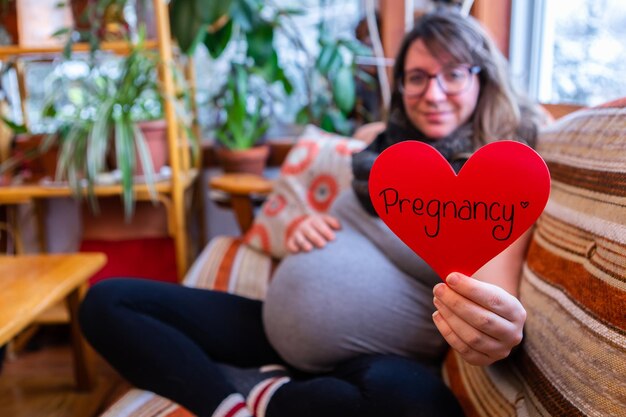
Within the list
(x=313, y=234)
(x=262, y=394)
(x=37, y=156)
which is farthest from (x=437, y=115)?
(x=37, y=156)

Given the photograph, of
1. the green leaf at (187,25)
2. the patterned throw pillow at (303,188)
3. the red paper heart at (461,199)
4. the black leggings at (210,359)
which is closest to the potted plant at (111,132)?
the green leaf at (187,25)

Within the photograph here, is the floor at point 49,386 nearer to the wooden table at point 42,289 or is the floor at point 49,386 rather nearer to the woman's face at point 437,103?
the wooden table at point 42,289

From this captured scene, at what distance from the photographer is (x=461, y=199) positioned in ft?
2.06

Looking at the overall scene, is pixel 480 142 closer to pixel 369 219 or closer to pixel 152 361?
pixel 369 219

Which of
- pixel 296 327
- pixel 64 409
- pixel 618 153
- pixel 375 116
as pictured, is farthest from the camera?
pixel 375 116

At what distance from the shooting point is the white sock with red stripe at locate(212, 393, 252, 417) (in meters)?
0.91

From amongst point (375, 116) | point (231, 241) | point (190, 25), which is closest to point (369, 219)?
point (231, 241)

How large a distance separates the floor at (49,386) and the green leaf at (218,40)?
3.84ft

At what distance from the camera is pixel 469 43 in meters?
1.04

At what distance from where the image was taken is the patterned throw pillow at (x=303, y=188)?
5.13 feet

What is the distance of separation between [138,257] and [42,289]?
785mm

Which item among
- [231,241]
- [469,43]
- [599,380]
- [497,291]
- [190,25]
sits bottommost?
[231,241]

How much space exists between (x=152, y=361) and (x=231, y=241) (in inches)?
28.8

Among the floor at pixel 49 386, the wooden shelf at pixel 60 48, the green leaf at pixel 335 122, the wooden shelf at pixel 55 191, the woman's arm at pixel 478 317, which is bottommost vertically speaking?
the floor at pixel 49 386
